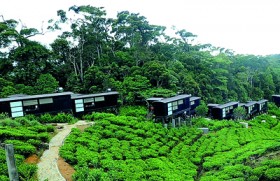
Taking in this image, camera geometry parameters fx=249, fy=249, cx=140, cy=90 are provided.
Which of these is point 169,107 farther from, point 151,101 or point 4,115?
point 4,115

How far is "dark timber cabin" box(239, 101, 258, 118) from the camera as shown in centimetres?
4905

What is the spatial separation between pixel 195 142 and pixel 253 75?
50.4m

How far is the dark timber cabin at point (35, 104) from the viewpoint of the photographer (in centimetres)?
2473

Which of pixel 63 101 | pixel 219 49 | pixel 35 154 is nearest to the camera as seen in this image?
pixel 35 154

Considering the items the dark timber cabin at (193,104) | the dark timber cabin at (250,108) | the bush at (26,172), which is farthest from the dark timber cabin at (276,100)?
the bush at (26,172)

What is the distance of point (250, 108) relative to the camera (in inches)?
1983

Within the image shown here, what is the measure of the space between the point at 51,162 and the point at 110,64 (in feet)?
95.6

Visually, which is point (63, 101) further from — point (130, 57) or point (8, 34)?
point (130, 57)

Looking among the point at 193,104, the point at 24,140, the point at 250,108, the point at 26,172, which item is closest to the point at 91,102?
the point at 24,140

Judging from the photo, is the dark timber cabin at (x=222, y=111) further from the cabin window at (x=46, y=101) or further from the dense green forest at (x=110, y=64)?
the cabin window at (x=46, y=101)

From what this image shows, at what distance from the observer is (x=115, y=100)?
1276 inches

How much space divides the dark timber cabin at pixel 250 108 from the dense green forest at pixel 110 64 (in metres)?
6.26

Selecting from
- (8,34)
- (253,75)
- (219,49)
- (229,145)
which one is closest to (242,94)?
(253,75)

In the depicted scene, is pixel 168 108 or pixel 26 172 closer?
pixel 26 172
